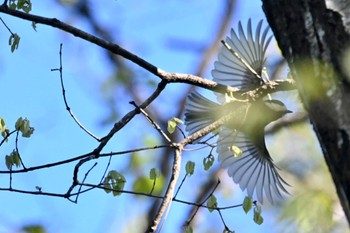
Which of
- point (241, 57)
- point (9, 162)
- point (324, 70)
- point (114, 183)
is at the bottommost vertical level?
point (324, 70)

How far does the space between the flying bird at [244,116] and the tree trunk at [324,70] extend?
2.16 feet


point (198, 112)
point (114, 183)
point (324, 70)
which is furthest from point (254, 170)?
point (324, 70)

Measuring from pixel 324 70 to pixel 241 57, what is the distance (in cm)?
95

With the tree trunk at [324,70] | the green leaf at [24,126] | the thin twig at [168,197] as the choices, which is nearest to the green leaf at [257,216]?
the thin twig at [168,197]

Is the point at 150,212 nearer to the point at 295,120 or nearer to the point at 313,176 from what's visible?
the point at 295,120

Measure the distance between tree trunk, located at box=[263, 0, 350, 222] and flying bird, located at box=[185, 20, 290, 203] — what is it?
658 millimetres

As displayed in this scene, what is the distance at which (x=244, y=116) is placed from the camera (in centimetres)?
175

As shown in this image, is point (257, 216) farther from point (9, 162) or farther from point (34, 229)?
point (34, 229)

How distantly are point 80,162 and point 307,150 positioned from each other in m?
2.22

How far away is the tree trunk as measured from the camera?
97 centimetres

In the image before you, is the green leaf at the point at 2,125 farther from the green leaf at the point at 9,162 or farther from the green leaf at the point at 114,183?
the green leaf at the point at 114,183

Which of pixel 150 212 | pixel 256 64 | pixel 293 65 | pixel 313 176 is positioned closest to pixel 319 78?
pixel 293 65

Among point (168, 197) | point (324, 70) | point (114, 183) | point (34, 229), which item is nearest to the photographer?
point (324, 70)

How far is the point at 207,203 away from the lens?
5.73 ft
